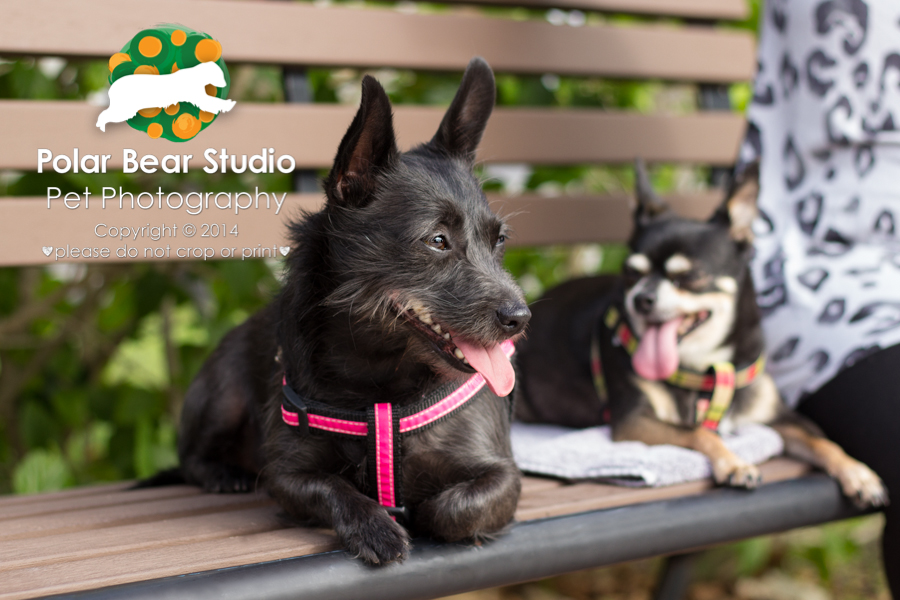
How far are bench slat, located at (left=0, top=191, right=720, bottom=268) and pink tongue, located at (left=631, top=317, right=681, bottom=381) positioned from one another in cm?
58

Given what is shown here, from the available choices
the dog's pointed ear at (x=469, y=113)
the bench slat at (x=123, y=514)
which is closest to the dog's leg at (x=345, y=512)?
the bench slat at (x=123, y=514)

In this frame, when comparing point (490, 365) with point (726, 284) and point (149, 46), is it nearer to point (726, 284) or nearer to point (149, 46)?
point (726, 284)

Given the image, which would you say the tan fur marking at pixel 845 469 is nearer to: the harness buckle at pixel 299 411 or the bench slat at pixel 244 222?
the bench slat at pixel 244 222

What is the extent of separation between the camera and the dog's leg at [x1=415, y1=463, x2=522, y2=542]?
5.14ft

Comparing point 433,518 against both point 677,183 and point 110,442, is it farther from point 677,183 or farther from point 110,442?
point 677,183

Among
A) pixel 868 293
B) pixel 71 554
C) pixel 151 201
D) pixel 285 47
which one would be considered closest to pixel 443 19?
pixel 285 47

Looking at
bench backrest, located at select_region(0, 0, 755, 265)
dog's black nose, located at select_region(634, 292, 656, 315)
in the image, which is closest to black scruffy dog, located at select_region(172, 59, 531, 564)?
bench backrest, located at select_region(0, 0, 755, 265)

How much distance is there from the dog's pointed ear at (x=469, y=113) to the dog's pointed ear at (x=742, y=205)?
Answer: 3.51 ft

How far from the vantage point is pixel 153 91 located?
7.63 feet

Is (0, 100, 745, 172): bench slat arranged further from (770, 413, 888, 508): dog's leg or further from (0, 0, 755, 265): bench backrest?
(770, 413, 888, 508): dog's leg

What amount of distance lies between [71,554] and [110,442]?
149cm

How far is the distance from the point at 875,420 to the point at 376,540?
59.1 inches

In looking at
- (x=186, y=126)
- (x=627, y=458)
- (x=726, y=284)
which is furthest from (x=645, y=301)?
(x=186, y=126)

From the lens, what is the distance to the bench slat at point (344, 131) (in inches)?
90.5
